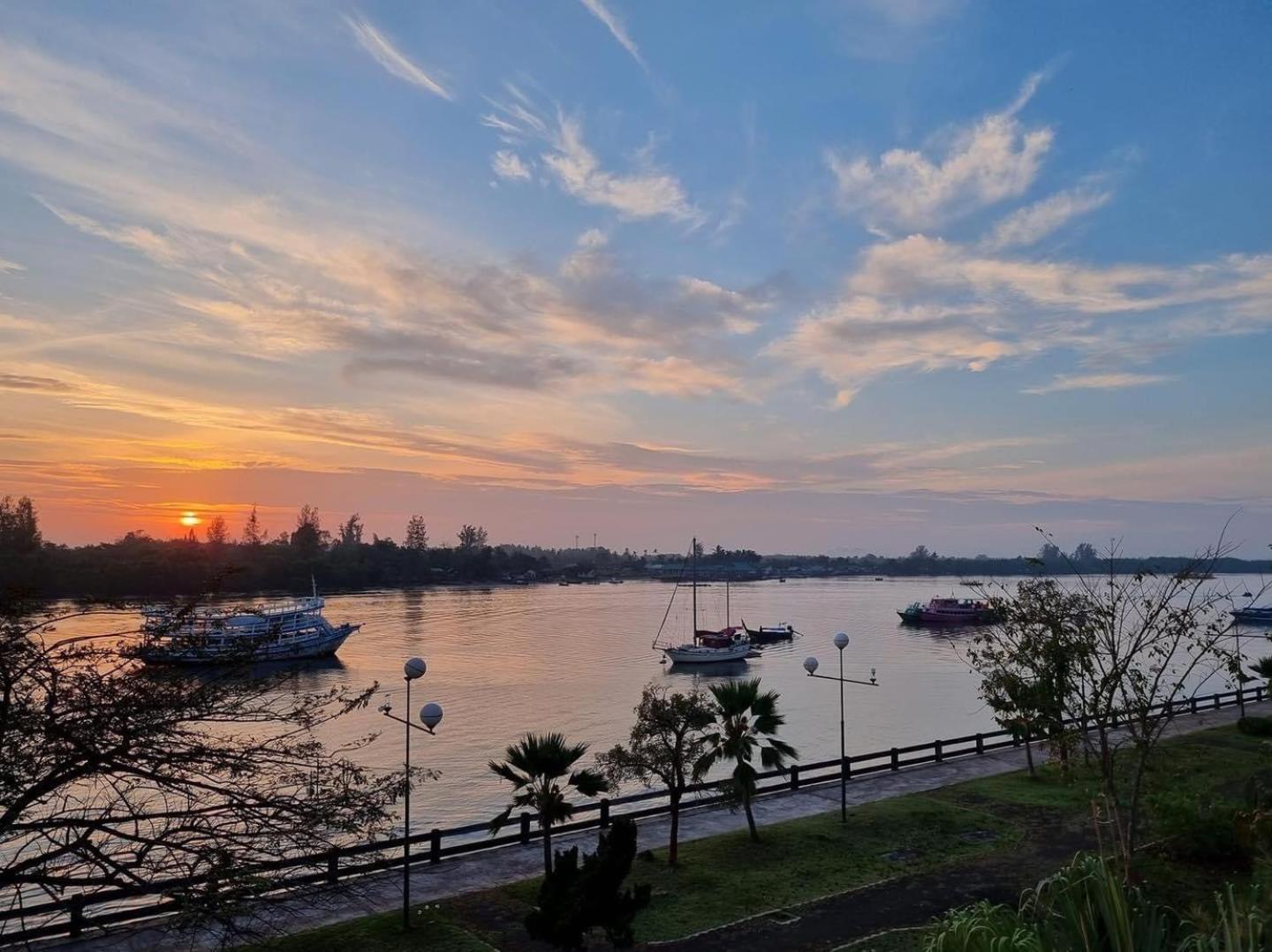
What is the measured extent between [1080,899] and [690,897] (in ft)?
35.1

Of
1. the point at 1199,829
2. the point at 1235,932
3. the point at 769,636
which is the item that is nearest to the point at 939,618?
the point at 769,636

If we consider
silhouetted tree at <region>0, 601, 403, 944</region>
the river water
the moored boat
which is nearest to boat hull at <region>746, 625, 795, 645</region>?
the river water

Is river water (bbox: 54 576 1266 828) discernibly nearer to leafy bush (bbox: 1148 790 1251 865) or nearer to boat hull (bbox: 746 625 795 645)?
boat hull (bbox: 746 625 795 645)

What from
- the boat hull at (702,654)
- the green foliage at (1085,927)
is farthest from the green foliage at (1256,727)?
the boat hull at (702,654)

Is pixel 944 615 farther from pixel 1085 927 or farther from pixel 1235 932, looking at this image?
pixel 1235 932

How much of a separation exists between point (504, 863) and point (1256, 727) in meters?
30.5

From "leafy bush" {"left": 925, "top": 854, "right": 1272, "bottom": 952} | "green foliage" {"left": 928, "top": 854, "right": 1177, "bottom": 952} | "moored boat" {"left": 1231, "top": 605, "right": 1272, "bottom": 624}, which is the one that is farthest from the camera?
"moored boat" {"left": 1231, "top": 605, "right": 1272, "bottom": 624}

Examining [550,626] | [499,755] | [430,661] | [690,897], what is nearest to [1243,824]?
[690,897]

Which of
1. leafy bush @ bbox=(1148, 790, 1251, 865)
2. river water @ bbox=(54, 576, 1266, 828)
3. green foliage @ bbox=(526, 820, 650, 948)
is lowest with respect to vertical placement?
river water @ bbox=(54, 576, 1266, 828)

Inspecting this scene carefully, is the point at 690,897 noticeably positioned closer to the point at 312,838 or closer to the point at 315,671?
the point at 312,838

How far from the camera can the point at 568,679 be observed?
6712cm

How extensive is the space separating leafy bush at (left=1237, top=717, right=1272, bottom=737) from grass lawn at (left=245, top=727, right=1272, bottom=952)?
23.3 feet

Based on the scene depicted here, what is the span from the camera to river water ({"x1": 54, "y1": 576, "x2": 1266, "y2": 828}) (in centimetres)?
4350

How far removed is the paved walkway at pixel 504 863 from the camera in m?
15.2
